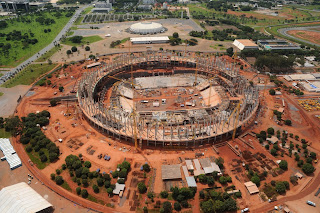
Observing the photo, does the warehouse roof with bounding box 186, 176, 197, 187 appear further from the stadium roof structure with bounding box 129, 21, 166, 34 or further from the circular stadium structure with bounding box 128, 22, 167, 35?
the stadium roof structure with bounding box 129, 21, 166, 34

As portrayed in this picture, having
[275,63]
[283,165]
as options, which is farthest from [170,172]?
[275,63]

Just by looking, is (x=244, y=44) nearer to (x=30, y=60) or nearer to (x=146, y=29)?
(x=146, y=29)

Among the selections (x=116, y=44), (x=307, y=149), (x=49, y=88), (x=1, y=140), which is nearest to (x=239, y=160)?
(x=307, y=149)

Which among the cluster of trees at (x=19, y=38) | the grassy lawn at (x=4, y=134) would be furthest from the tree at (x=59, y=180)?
the cluster of trees at (x=19, y=38)

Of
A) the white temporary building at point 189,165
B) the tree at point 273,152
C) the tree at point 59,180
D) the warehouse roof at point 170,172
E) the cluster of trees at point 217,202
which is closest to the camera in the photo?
the cluster of trees at point 217,202

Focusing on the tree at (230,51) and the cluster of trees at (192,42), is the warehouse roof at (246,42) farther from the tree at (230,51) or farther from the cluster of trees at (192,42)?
the cluster of trees at (192,42)

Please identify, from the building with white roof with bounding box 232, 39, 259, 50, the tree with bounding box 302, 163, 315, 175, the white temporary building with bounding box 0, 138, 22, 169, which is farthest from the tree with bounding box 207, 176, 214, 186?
the building with white roof with bounding box 232, 39, 259, 50

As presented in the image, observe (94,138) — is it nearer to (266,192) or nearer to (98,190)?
(98,190)
